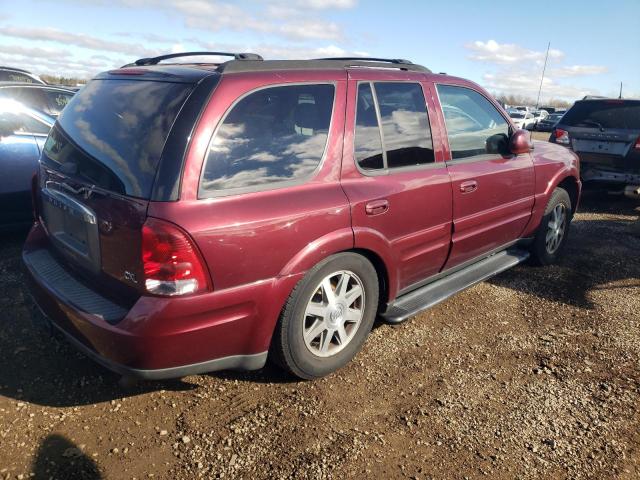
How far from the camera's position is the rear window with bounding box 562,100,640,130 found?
22.9 ft

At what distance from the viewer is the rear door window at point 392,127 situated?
9.57 ft

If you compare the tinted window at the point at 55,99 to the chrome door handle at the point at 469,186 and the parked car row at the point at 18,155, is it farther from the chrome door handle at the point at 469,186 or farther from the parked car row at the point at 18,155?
the chrome door handle at the point at 469,186

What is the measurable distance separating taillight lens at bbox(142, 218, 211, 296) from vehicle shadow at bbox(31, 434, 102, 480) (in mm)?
867

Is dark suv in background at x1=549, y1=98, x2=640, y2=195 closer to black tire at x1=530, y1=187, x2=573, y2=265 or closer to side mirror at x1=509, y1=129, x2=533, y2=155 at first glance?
black tire at x1=530, y1=187, x2=573, y2=265

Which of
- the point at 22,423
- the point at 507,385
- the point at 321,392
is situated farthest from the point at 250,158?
the point at 507,385

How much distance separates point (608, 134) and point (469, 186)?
4.76 metres

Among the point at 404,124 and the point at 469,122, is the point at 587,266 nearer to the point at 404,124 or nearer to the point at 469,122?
the point at 469,122

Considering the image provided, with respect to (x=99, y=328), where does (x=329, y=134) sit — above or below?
above

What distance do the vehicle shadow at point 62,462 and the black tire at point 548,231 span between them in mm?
4069

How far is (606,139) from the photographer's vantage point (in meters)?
7.02

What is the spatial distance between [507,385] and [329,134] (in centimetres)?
184

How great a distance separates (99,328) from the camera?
227 centimetres

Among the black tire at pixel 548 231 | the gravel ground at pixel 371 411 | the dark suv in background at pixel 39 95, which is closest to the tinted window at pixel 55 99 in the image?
the dark suv in background at pixel 39 95

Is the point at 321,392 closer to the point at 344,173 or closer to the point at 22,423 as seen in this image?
the point at 344,173
